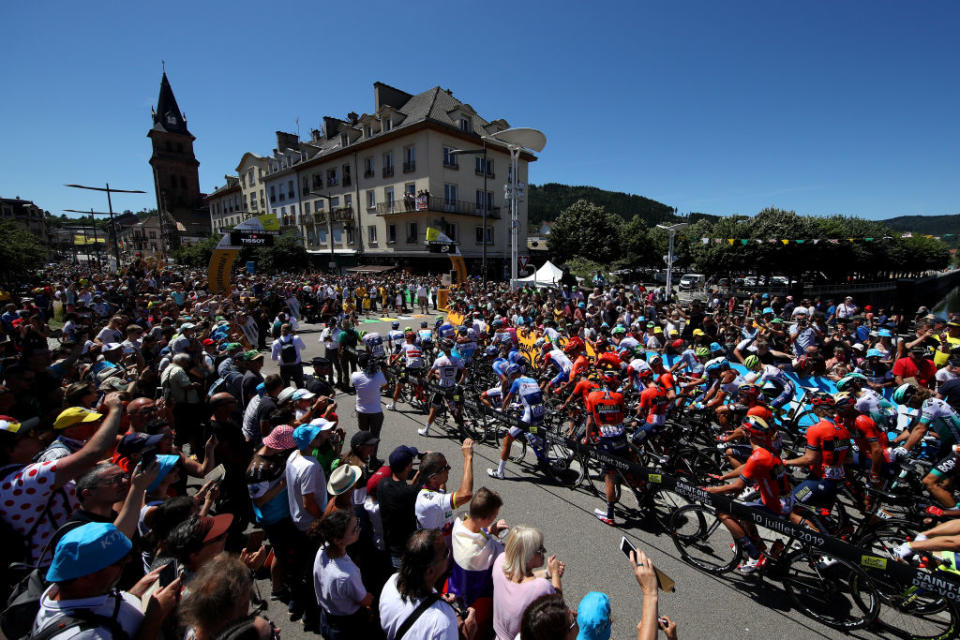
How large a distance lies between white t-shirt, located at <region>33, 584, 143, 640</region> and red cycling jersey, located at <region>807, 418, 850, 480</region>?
5757 mm

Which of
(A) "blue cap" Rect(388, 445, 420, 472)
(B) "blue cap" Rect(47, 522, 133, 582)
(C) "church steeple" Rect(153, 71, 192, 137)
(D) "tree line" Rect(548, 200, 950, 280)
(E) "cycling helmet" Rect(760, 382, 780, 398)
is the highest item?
(C) "church steeple" Rect(153, 71, 192, 137)

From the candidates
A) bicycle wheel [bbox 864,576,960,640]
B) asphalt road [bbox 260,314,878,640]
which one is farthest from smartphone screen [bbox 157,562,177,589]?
bicycle wheel [bbox 864,576,960,640]

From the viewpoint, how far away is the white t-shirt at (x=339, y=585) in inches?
99.8

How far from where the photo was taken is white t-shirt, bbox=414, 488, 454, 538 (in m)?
3.07

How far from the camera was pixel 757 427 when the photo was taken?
4098mm

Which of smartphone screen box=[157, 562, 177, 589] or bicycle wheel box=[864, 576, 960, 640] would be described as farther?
bicycle wheel box=[864, 576, 960, 640]

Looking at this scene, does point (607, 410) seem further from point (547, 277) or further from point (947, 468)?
point (547, 277)

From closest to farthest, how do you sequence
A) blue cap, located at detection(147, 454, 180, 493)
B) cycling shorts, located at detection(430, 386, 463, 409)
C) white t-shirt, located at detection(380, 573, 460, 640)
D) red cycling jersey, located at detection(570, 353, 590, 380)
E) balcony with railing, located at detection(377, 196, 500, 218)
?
white t-shirt, located at detection(380, 573, 460, 640), blue cap, located at detection(147, 454, 180, 493), red cycling jersey, located at detection(570, 353, 590, 380), cycling shorts, located at detection(430, 386, 463, 409), balcony with railing, located at detection(377, 196, 500, 218)

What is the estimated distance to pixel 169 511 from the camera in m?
2.58

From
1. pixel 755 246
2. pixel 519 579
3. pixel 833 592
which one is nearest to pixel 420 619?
pixel 519 579

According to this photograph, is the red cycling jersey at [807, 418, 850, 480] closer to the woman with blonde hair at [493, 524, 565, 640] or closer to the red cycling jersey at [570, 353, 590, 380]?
the woman with blonde hair at [493, 524, 565, 640]

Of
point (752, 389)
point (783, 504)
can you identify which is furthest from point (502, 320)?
point (783, 504)

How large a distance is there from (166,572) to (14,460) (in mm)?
1647

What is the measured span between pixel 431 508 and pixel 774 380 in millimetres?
6614
